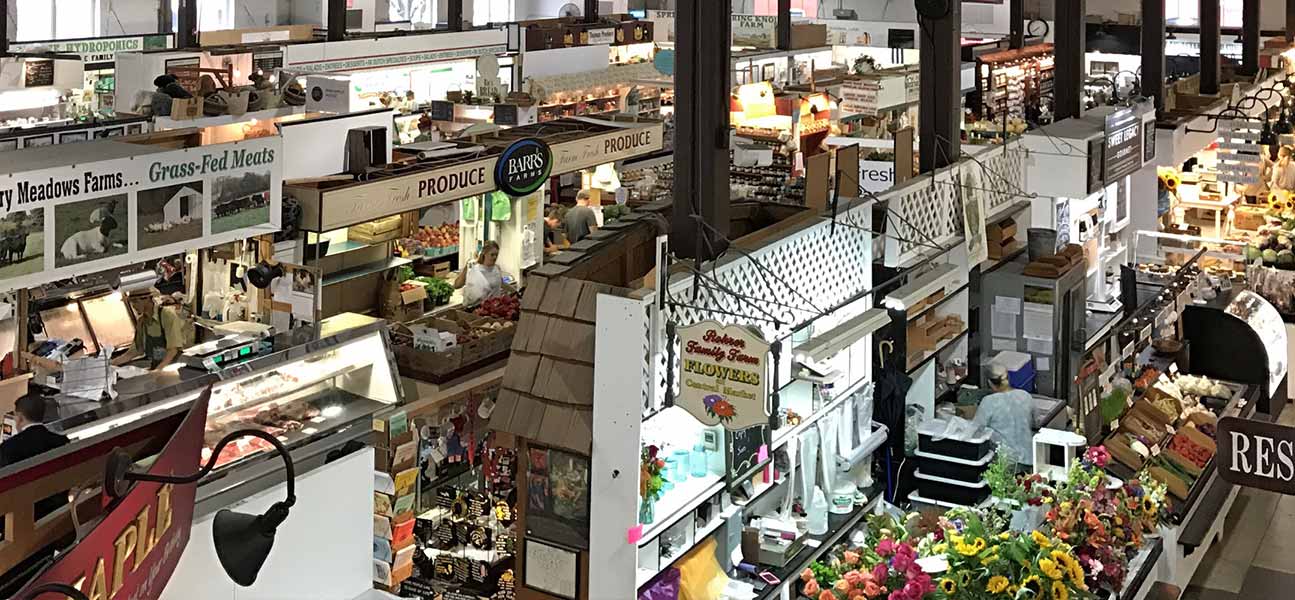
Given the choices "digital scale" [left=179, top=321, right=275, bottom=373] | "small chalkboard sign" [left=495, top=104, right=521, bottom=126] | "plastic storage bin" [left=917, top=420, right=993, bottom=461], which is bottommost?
"plastic storage bin" [left=917, top=420, right=993, bottom=461]

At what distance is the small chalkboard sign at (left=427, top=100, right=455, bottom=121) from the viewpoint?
14.0 m

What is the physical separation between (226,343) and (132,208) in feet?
5.25

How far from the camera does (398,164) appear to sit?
9.37 metres

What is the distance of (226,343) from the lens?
8523 millimetres

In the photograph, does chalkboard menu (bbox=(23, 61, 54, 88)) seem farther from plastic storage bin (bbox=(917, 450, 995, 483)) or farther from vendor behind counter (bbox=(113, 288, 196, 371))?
plastic storage bin (bbox=(917, 450, 995, 483))

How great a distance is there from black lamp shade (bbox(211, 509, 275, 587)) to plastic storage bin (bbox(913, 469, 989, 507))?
5.75 metres

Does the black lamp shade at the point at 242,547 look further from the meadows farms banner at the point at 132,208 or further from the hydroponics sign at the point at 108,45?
the hydroponics sign at the point at 108,45

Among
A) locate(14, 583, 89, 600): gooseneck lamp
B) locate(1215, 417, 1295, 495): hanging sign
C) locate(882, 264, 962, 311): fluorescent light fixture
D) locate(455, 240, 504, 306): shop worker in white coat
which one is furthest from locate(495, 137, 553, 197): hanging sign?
locate(14, 583, 89, 600): gooseneck lamp

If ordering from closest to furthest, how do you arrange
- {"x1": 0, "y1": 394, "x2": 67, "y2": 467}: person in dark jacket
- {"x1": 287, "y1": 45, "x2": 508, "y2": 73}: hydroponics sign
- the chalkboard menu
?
{"x1": 0, "y1": 394, "x2": 67, "y2": 467}: person in dark jacket → the chalkboard menu → {"x1": 287, "y1": 45, "x2": 508, "y2": 73}: hydroponics sign

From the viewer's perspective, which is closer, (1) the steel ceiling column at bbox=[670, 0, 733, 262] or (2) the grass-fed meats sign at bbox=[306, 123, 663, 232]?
(1) the steel ceiling column at bbox=[670, 0, 733, 262]

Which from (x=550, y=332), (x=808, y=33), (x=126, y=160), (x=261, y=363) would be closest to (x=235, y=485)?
(x=261, y=363)

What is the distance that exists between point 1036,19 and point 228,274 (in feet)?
63.9

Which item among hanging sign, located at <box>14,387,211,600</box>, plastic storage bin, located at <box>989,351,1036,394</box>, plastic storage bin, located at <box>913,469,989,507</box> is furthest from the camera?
plastic storage bin, located at <box>989,351,1036,394</box>

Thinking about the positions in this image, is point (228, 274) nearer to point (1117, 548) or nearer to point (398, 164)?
point (398, 164)
